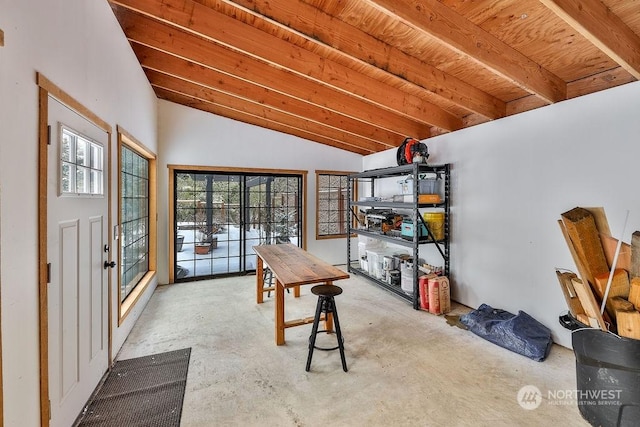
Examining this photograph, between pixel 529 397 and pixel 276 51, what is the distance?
138 inches

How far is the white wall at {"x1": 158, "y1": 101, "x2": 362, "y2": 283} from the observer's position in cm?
458

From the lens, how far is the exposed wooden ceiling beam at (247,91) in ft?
10.8

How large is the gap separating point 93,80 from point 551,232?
163 inches

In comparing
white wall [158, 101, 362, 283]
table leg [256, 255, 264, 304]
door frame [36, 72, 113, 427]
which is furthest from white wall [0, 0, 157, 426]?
white wall [158, 101, 362, 283]

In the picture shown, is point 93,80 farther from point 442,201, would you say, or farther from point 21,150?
point 442,201

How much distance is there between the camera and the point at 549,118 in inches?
109

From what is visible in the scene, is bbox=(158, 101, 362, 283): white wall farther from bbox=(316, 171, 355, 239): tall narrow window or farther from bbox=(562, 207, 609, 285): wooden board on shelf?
bbox=(562, 207, 609, 285): wooden board on shelf

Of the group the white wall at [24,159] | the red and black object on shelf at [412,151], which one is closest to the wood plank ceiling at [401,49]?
the red and black object on shelf at [412,151]

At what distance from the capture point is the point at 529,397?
204 centimetres

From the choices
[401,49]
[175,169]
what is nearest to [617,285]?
[401,49]

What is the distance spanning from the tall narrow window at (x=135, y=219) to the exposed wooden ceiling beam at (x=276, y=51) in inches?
44.4

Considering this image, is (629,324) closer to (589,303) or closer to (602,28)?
(589,303)

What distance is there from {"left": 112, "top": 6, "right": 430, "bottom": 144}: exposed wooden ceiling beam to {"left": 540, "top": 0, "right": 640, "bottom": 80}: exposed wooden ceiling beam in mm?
2345

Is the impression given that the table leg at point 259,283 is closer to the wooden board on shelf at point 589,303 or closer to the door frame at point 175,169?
the door frame at point 175,169
